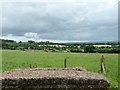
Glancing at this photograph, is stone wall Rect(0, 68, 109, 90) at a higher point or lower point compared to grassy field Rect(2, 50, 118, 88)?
higher

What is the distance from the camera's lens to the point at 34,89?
456 inches

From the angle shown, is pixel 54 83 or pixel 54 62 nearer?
pixel 54 83

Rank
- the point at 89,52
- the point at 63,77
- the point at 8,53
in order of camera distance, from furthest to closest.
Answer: the point at 89,52 → the point at 8,53 → the point at 63,77

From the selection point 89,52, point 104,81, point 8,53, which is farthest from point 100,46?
point 104,81

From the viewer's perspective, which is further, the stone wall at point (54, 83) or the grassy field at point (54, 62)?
the grassy field at point (54, 62)

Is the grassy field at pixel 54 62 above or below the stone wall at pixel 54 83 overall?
below

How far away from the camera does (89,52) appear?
4962cm

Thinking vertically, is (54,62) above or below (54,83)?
below

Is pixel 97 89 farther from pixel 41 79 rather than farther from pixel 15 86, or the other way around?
pixel 15 86

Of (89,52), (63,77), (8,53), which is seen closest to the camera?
(63,77)

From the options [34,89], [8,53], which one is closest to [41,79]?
[34,89]

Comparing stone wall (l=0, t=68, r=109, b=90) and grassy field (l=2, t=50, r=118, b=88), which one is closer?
stone wall (l=0, t=68, r=109, b=90)

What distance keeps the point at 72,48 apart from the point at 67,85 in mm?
38733

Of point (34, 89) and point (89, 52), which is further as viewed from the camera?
point (89, 52)
